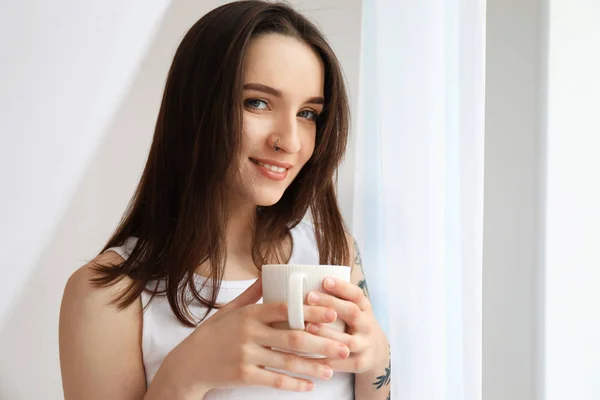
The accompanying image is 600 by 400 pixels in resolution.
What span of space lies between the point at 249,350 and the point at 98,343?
26 cm

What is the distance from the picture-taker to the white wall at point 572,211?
50.2 inches

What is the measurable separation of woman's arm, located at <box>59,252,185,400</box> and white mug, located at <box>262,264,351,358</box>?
0.90 feet

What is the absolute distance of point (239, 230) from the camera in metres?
0.99

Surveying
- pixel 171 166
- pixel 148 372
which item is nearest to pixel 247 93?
pixel 171 166

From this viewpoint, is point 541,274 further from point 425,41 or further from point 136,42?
point 136,42

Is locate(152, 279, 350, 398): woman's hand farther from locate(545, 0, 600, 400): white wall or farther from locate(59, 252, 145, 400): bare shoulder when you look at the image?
locate(545, 0, 600, 400): white wall

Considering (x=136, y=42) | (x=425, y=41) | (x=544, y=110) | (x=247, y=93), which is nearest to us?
(x=247, y=93)

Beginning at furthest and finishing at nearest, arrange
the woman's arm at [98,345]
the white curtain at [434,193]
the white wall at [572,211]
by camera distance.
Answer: the white wall at [572,211], the white curtain at [434,193], the woman's arm at [98,345]

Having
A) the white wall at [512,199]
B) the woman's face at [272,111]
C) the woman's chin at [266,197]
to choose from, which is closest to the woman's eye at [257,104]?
the woman's face at [272,111]

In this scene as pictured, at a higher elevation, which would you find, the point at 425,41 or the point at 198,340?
the point at 425,41

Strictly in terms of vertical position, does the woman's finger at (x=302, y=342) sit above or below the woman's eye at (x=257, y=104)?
below

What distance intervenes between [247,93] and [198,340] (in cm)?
35

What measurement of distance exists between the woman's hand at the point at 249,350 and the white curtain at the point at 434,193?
31 cm

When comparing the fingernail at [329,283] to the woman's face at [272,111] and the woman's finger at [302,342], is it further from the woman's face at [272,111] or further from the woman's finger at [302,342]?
the woman's face at [272,111]
